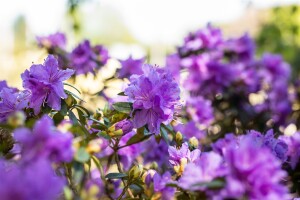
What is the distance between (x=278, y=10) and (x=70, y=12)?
7.28 ft

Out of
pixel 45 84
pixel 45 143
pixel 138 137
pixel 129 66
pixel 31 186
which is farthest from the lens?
pixel 129 66

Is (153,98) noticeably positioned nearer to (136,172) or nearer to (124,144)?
(136,172)

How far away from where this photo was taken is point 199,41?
8.13 ft

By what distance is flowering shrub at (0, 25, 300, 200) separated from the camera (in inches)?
29.1

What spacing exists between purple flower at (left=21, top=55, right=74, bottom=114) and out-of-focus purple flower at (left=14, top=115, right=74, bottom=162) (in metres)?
0.35

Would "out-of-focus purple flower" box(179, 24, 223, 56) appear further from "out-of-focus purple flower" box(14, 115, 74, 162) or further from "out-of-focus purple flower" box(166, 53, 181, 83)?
"out-of-focus purple flower" box(14, 115, 74, 162)

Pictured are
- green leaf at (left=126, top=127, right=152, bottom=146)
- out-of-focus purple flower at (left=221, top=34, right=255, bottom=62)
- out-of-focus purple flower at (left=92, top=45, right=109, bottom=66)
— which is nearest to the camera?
green leaf at (left=126, top=127, right=152, bottom=146)

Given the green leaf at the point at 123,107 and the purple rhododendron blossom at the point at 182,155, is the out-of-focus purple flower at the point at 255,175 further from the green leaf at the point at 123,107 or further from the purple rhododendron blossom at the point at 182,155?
the green leaf at the point at 123,107

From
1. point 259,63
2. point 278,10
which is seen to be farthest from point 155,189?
point 278,10

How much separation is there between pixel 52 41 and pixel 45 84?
1105mm

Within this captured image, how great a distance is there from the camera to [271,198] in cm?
75

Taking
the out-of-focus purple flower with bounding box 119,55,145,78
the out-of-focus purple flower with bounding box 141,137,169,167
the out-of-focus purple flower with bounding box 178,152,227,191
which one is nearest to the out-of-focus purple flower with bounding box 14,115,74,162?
the out-of-focus purple flower with bounding box 178,152,227,191

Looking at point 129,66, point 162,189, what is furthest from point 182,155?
point 129,66

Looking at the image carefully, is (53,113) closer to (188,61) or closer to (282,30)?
(188,61)
